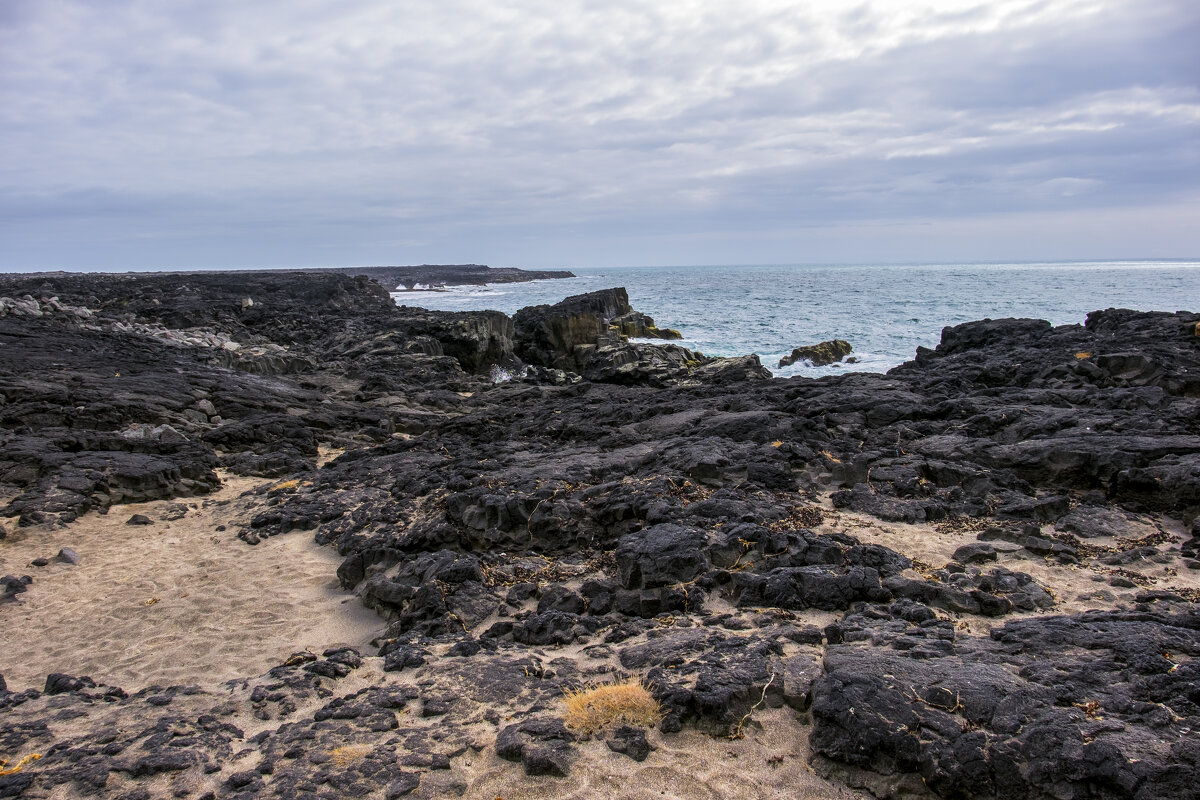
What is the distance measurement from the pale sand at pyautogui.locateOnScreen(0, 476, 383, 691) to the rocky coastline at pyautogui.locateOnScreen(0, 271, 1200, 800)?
0.12 meters

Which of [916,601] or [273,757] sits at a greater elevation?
[916,601]

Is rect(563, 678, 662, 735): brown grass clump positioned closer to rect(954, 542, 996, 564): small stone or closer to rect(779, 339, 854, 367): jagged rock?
rect(954, 542, 996, 564): small stone

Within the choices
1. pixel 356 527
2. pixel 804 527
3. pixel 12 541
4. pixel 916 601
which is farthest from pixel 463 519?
pixel 12 541

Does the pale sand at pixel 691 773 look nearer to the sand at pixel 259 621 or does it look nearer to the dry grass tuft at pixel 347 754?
the sand at pixel 259 621

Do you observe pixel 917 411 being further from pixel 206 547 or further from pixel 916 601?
pixel 206 547

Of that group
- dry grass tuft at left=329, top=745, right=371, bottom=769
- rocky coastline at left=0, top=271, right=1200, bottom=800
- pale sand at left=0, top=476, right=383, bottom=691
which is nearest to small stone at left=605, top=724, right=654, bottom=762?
rocky coastline at left=0, top=271, right=1200, bottom=800

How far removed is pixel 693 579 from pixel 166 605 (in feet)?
20.2

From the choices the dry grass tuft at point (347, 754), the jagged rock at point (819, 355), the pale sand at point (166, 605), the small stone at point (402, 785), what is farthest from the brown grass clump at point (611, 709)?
the jagged rock at point (819, 355)

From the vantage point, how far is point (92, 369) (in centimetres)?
1761

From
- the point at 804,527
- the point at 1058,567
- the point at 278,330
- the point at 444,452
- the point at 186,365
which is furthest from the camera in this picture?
the point at 278,330

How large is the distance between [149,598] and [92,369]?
12.8m

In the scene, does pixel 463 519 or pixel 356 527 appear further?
pixel 356 527

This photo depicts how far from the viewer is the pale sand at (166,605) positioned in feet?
21.7

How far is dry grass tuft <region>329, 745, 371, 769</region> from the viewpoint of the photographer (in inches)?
176
